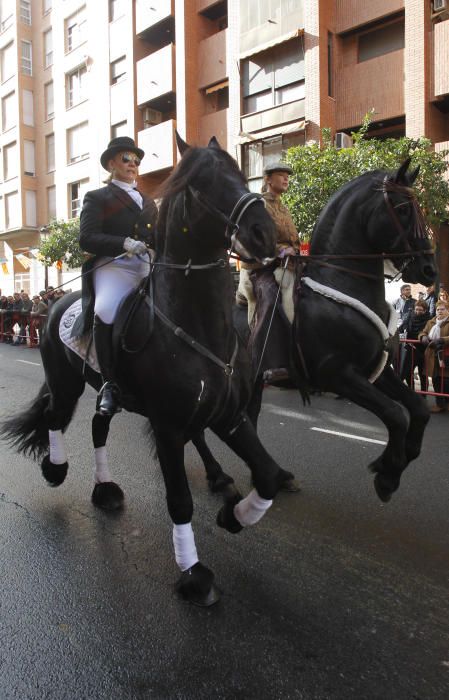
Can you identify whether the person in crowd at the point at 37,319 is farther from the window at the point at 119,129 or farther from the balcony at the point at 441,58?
the balcony at the point at 441,58

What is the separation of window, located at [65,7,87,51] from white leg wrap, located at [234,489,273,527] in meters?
34.1

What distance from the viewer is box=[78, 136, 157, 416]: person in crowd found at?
344 centimetres

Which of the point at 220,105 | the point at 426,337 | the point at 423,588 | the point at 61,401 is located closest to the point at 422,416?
the point at 423,588

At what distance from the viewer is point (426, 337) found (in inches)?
354

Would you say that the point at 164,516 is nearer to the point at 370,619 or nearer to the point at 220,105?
the point at 370,619

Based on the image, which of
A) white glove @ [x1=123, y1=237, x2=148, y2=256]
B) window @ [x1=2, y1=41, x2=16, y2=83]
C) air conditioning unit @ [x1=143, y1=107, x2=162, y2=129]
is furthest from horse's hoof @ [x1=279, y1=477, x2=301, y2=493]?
window @ [x1=2, y1=41, x2=16, y2=83]

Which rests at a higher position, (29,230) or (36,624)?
(29,230)

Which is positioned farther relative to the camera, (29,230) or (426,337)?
(29,230)

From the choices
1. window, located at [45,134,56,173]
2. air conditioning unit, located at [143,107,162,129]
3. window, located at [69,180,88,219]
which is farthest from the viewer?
window, located at [45,134,56,173]

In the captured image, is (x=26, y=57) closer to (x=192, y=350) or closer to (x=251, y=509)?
(x=192, y=350)

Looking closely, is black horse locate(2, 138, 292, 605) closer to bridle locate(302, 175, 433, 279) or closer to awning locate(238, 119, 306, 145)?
bridle locate(302, 175, 433, 279)

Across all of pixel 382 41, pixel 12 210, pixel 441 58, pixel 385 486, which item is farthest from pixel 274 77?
pixel 12 210

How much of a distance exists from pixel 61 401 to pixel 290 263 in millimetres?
2239

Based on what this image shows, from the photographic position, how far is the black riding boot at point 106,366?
134 inches
